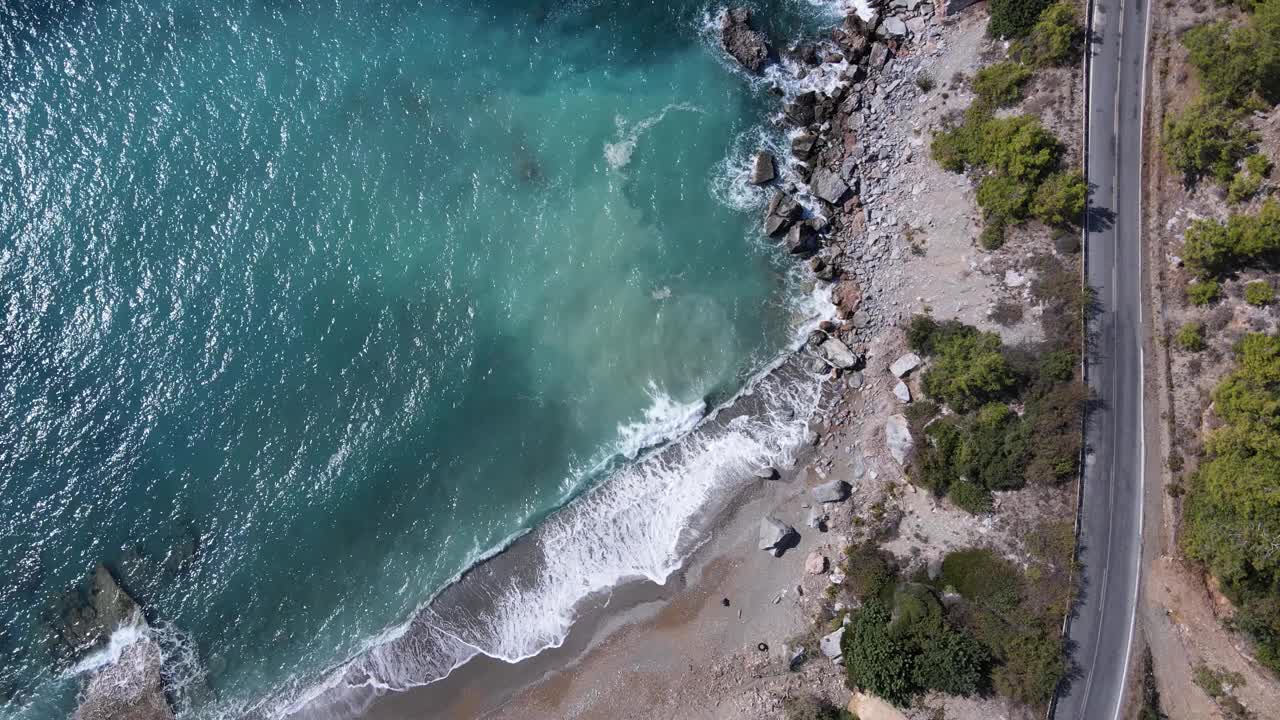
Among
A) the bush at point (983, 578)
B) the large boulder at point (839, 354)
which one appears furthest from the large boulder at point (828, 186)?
the bush at point (983, 578)

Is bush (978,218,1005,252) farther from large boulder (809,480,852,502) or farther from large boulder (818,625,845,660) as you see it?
large boulder (818,625,845,660)

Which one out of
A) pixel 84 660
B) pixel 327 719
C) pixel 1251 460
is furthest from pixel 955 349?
pixel 84 660

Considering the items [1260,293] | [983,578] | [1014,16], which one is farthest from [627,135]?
[1260,293]

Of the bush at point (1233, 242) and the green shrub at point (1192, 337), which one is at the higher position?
the bush at point (1233, 242)

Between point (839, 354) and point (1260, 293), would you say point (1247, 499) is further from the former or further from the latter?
point (839, 354)

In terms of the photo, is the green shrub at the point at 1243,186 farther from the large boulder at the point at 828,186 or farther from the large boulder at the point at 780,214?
the large boulder at the point at 780,214

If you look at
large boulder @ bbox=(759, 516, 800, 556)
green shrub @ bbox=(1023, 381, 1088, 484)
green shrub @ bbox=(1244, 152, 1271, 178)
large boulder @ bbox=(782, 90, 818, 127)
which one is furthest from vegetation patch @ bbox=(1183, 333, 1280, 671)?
large boulder @ bbox=(782, 90, 818, 127)
